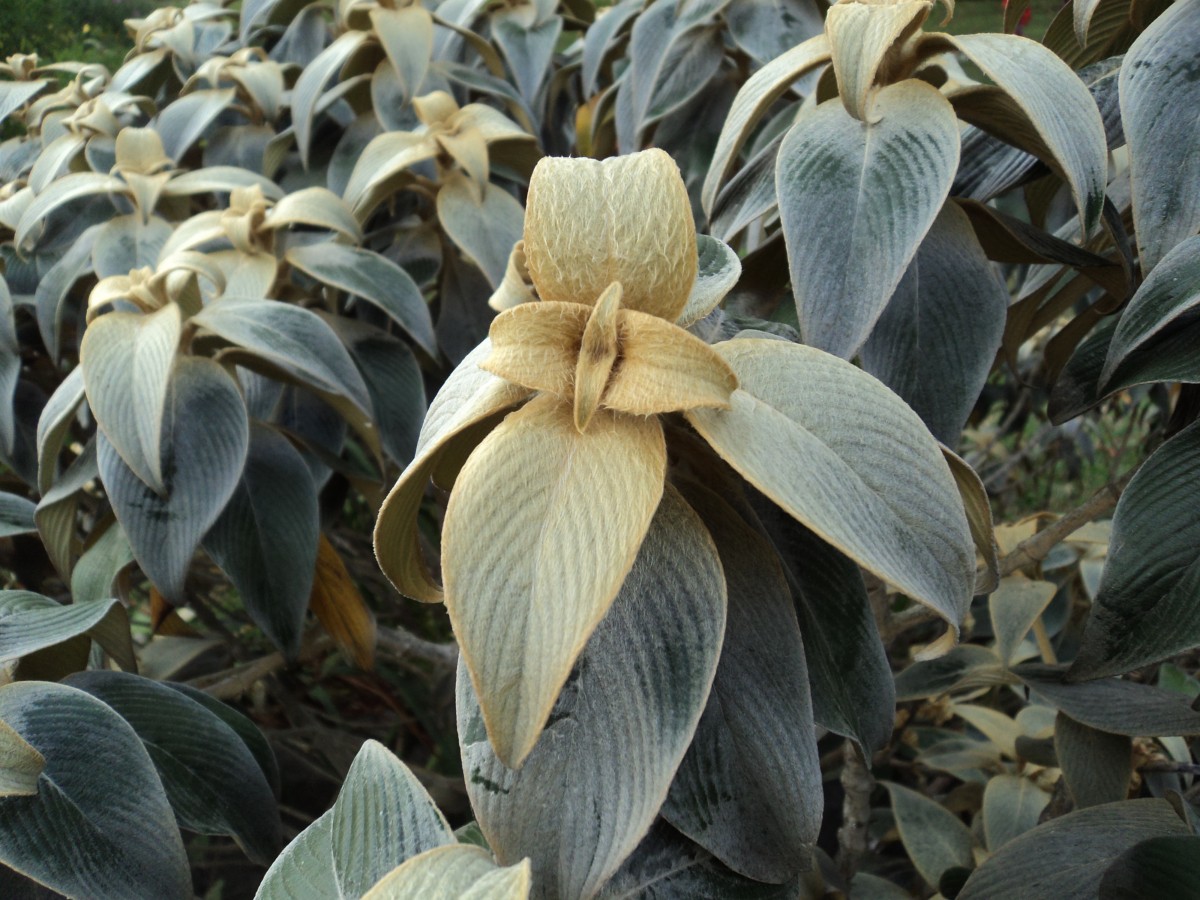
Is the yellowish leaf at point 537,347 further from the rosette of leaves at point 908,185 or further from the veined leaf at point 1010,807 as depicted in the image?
the veined leaf at point 1010,807

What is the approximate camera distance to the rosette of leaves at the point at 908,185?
0.47 m

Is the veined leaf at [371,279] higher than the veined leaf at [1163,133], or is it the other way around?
the veined leaf at [1163,133]

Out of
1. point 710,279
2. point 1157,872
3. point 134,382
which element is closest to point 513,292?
point 710,279

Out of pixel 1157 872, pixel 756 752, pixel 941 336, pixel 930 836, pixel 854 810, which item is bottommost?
pixel 930 836

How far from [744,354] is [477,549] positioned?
0.14 metres

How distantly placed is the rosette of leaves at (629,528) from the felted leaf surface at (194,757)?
0.32m

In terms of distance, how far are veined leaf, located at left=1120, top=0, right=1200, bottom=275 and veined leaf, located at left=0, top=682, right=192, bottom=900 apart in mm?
611

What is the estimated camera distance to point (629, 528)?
1.11 ft

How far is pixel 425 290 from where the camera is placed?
4.09 ft

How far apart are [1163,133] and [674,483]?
0.33m

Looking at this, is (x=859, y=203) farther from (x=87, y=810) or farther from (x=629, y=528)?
(x=87, y=810)

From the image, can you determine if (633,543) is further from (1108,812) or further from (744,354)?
(1108,812)

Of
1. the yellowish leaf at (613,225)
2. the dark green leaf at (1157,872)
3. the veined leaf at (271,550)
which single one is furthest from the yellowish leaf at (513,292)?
the dark green leaf at (1157,872)

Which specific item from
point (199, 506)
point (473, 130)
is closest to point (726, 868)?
point (199, 506)
